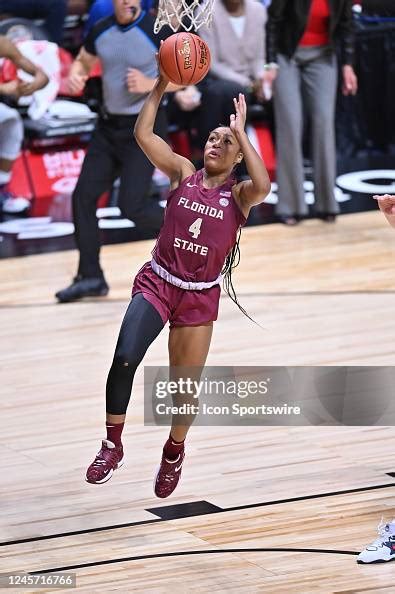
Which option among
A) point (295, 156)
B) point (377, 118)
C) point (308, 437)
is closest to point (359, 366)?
point (308, 437)

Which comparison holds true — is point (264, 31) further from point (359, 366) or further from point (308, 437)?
point (308, 437)

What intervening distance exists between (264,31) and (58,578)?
791 centimetres

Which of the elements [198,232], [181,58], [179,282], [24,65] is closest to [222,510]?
[179,282]

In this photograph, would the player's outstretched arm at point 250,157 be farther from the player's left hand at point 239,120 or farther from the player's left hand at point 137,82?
the player's left hand at point 137,82

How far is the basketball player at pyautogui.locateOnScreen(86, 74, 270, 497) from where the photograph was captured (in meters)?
5.56

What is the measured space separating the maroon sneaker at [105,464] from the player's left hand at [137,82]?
398 cm

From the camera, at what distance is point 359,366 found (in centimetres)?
785

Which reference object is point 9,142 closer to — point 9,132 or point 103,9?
point 9,132

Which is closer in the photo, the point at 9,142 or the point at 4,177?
the point at 9,142

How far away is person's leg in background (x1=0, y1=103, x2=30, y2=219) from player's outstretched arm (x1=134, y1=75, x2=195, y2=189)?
21.6 feet

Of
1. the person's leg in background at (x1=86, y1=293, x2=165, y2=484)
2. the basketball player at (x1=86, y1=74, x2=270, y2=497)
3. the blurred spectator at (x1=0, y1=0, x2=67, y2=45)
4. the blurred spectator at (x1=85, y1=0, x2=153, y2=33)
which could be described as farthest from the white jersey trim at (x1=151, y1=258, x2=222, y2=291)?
the blurred spectator at (x1=0, y1=0, x2=67, y2=45)

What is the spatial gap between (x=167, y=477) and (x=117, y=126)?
157 inches

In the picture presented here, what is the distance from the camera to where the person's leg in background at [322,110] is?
11266 mm

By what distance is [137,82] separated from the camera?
29.9 ft
